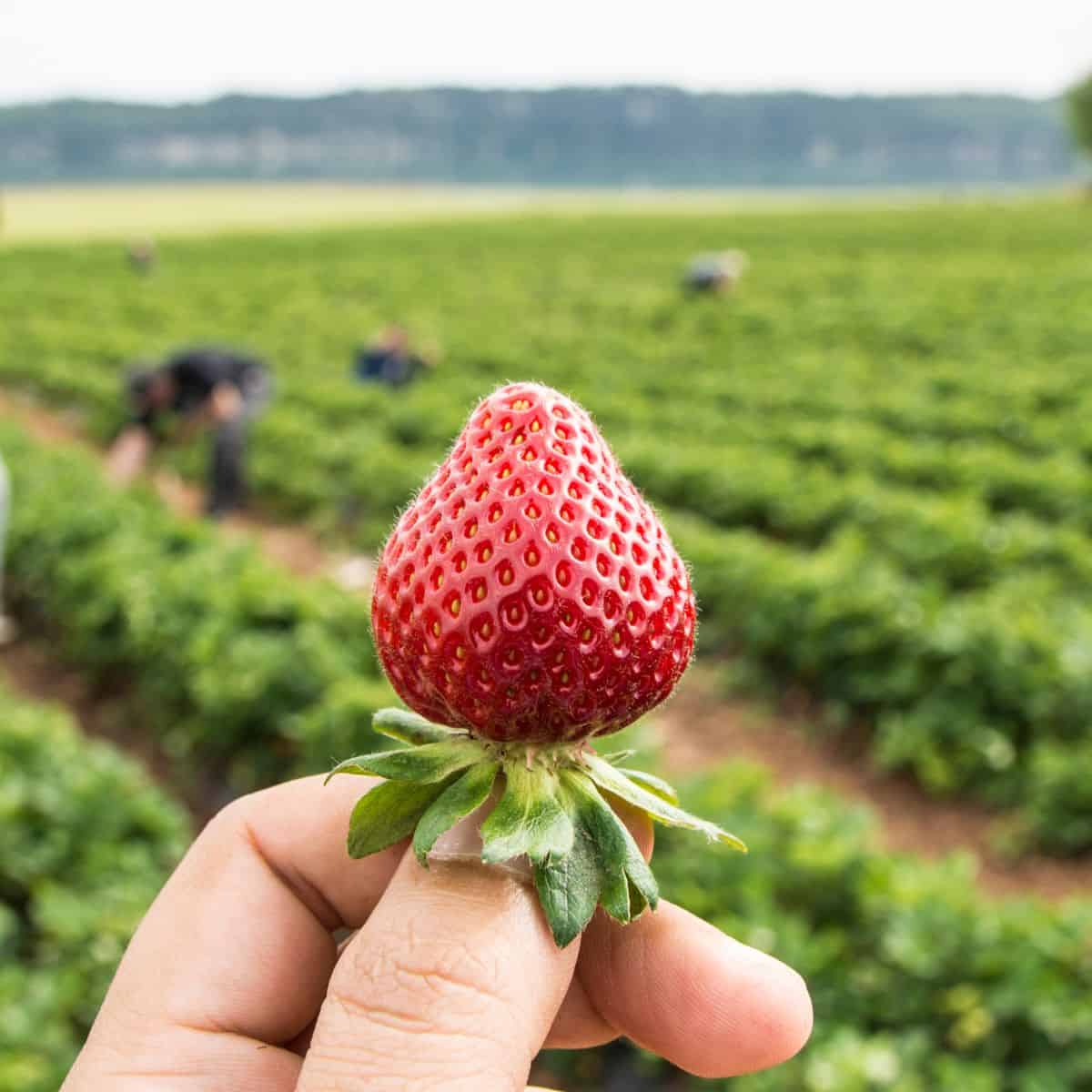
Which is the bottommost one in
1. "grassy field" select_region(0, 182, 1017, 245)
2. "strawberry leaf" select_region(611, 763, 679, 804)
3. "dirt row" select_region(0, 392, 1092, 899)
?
"dirt row" select_region(0, 392, 1092, 899)

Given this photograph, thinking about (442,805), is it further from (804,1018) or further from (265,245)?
(265,245)

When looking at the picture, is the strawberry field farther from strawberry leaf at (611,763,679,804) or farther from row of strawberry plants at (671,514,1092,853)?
strawberry leaf at (611,763,679,804)

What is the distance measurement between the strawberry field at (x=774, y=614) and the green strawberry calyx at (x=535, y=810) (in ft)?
7.66

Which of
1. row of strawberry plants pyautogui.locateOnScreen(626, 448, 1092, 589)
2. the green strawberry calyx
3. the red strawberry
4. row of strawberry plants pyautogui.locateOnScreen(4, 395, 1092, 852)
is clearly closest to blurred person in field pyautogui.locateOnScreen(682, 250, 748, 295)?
row of strawberry plants pyautogui.locateOnScreen(626, 448, 1092, 589)

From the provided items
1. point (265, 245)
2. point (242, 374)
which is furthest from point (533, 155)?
point (242, 374)

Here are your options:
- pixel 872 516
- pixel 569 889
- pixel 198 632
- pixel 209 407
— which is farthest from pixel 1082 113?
pixel 569 889

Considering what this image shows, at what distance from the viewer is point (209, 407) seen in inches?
414

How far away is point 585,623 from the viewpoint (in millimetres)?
1361

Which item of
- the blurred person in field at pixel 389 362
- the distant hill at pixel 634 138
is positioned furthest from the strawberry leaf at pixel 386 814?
the distant hill at pixel 634 138

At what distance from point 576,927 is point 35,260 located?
1586 inches

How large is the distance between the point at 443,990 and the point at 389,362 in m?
13.7

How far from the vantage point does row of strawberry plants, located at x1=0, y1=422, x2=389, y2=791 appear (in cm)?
571

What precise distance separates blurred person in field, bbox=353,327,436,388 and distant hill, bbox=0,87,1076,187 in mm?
168071

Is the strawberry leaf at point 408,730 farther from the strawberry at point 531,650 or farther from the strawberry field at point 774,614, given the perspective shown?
the strawberry field at point 774,614
